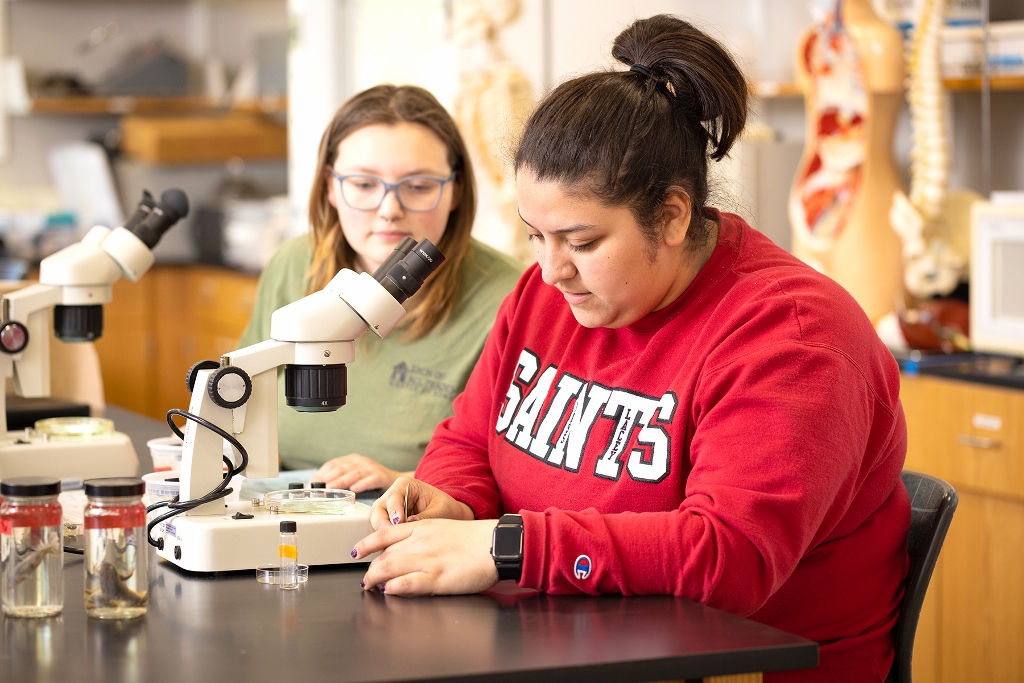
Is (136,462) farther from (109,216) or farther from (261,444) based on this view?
(109,216)

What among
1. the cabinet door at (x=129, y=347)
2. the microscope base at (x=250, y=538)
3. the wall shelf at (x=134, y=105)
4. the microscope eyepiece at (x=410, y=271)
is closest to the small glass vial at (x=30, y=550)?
the microscope base at (x=250, y=538)

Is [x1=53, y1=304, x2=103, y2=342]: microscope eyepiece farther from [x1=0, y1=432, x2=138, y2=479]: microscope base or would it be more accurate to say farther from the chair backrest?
the chair backrest

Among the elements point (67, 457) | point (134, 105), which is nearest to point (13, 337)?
point (67, 457)

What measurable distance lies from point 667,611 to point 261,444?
1.76 feet

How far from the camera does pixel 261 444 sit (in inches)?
58.7

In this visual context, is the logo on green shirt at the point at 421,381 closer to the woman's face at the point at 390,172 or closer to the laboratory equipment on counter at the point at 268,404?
the woman's face at the point at 390,172

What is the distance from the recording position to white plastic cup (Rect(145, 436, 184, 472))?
190cm

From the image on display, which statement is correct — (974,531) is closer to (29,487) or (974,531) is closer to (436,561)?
(436,561)

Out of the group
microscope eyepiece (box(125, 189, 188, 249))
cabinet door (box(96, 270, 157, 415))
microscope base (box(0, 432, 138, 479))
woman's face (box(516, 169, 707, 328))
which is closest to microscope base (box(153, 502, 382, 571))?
woman's face (box(516, 169, 707, 328))

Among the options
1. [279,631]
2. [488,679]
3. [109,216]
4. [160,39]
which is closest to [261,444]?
[279,631]

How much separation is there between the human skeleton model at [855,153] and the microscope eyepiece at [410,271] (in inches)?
79.7

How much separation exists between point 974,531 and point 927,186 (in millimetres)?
919

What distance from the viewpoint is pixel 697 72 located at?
1461mm

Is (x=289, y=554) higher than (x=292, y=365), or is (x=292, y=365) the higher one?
(x=292, y=365)
